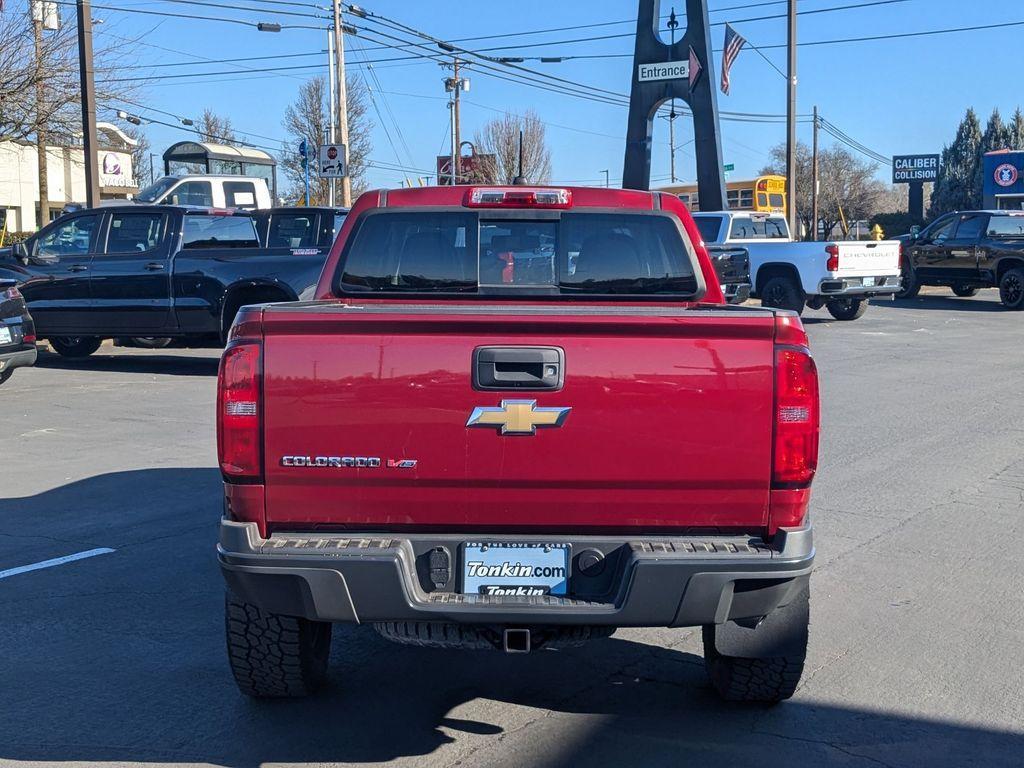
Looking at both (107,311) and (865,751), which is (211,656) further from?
(107,311)

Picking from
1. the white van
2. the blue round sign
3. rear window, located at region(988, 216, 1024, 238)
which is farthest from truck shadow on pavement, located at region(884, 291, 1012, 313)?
the blue round sign

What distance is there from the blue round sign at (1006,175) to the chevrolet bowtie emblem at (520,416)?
4955cm

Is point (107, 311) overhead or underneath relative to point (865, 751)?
overhead

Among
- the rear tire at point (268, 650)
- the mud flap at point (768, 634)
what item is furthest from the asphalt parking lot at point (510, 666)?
the mud flap at point (768, 634)

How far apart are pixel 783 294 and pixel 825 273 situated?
115 centimetres

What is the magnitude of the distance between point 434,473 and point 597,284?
155cm

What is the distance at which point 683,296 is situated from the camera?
194 inches

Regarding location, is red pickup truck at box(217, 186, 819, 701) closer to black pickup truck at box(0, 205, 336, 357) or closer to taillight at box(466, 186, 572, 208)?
taillight at box(466, 186, 572, 208)

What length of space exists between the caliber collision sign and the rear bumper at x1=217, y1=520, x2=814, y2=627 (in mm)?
80958

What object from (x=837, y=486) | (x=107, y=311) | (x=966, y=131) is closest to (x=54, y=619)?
(x=837, y=486)

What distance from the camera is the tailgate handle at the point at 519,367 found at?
3.62 m

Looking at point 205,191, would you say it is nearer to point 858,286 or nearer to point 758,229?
point 758,229

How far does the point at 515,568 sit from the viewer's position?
146 inches

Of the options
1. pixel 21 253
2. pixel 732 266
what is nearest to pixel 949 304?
pixel 732 266
